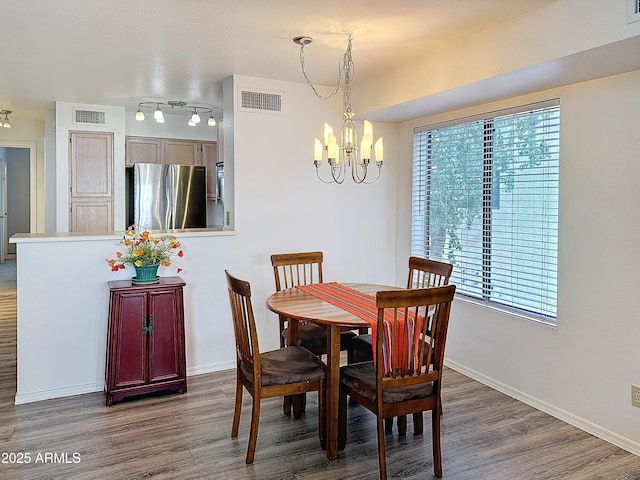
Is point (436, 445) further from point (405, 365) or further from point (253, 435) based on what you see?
point (253, 435)

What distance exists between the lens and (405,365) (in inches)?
92.6

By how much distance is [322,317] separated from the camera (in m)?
2.53

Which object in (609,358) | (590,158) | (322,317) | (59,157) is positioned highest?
(59,157)

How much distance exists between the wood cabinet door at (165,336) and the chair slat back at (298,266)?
2.40 ft

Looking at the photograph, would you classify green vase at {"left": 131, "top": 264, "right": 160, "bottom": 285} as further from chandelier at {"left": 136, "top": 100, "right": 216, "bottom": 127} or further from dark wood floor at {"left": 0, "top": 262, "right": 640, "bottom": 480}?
chandelier at {"left": 136, "top": 100, "right": 216, "bottom": 127}

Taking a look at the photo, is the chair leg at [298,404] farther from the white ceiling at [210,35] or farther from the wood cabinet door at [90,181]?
the wood cabinet door at [90,181]

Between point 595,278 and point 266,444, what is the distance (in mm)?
2162

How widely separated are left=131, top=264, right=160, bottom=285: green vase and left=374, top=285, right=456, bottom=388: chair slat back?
1.83 m

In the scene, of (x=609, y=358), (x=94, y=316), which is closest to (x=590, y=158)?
(x=609, y=358)

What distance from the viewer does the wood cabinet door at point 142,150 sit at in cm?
592

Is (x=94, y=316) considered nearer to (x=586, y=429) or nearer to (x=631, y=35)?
(x=586, y=429)

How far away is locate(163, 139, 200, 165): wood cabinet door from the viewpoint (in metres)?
6.18

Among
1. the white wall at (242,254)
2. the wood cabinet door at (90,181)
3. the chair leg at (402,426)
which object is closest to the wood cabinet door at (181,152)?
the wood cabinet door at (90,181)

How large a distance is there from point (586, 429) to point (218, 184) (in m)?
4.66
